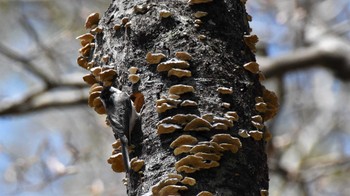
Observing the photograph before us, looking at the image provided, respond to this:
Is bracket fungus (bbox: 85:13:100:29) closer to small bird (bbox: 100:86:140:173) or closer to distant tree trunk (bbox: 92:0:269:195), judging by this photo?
distant tree trunk (bbox: 92:0:269:195)

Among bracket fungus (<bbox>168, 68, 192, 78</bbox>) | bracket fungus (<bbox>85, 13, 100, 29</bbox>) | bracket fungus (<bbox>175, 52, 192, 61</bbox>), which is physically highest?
bracket fungus (<bbox>85, 13, 100, 29</bbox>)

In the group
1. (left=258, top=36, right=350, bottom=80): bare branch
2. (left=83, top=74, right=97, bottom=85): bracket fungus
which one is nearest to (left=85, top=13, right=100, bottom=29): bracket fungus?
(left=83, top=74, right=97, bottom=85): bracket fungus

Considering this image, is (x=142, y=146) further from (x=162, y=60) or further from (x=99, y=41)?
(x=99, y=41)

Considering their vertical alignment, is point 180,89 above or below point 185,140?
above

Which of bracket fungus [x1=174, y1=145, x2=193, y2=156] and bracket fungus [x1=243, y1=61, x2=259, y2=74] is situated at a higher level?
bracket fungus [x1=243, y1=61, x2=259, y2=74]

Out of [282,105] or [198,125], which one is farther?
[282,105]

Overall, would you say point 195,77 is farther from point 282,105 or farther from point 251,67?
point 282,105

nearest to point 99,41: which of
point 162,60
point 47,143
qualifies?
point 162,60

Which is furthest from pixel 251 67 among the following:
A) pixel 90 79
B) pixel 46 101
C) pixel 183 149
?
pixel 46 101
